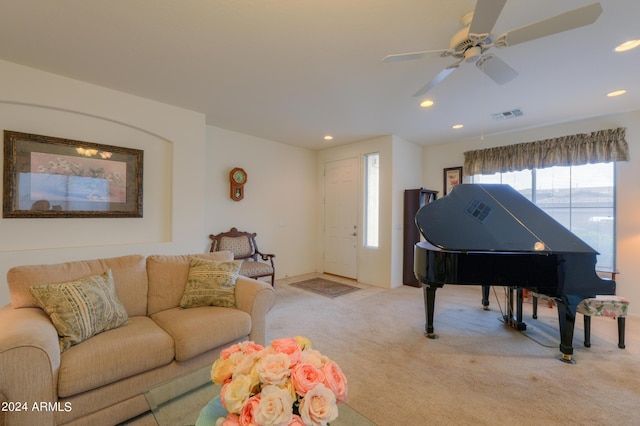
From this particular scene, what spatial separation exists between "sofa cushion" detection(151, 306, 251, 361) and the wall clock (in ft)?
8.20

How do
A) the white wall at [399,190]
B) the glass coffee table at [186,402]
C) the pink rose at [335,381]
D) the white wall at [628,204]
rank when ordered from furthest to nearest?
the white wall at [399,190]
the white wall at [628,204]
the glass coffee table at [186,402]
the pink rose at [335,381]

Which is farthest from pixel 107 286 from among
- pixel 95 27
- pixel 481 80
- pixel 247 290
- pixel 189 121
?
pixel 481 80

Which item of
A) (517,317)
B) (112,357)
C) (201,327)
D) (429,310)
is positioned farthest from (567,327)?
(112,357)

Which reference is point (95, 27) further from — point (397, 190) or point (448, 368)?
point (397, 190)

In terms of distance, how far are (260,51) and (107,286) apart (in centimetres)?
218

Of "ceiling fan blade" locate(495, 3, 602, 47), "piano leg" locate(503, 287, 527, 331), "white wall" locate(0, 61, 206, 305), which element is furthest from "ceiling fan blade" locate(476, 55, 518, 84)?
"white wall" locate(0, 61, 206, 305)

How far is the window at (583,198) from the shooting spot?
12.0 feet

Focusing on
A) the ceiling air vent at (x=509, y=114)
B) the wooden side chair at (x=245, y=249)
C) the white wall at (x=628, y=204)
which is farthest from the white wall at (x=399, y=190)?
the white wall at (x=628, y=204)

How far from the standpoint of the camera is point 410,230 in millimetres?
4715

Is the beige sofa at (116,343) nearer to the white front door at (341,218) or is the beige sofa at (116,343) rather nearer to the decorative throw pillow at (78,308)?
the decorative throw pillow at (78,308)

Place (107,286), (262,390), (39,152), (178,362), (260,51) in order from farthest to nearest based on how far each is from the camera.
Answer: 1. (39,152)
2. (260,51)
3. (107,286)
4. (178,362)
5. (262,390)

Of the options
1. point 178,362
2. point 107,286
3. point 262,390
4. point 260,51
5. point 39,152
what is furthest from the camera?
point 39,152

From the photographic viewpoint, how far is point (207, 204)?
4219 millimetres

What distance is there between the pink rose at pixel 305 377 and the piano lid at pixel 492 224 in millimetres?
2077
